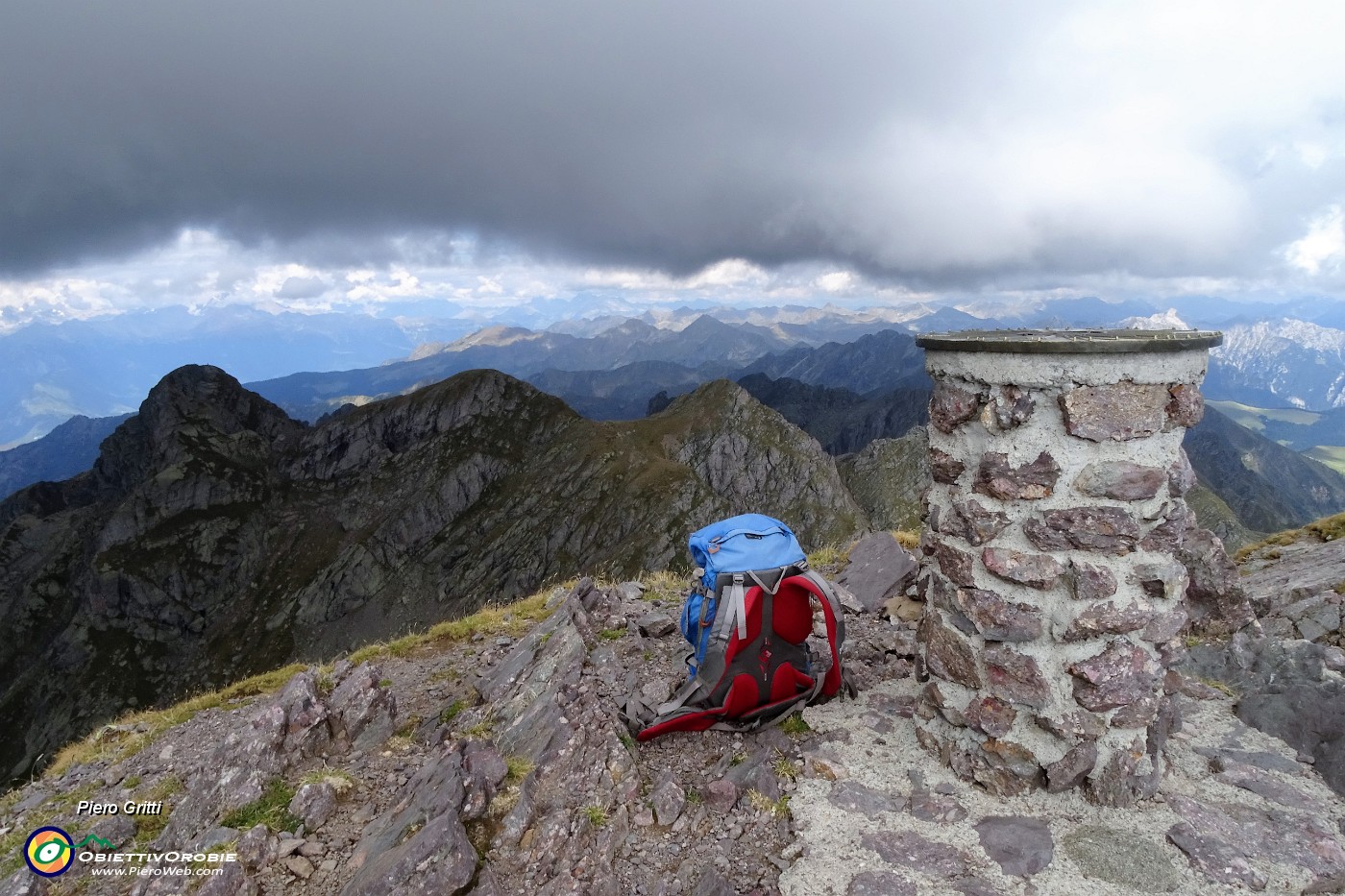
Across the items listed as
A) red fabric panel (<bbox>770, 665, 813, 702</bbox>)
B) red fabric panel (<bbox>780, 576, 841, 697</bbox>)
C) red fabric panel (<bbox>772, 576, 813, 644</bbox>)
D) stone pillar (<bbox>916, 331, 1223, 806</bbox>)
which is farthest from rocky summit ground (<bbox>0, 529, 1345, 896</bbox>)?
red fabric panel (<bbox>772, 576, 813, 644</bbox>)

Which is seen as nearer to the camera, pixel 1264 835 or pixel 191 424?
pixel 1264 835

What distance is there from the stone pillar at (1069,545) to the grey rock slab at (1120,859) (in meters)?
0.39

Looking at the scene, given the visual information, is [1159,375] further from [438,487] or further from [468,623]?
[438,487]

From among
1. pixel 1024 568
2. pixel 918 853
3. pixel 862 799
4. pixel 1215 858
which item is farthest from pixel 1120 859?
pixel 1024 568

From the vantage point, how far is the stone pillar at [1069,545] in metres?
4.94

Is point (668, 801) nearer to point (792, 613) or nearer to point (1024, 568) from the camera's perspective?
point (792, 613)

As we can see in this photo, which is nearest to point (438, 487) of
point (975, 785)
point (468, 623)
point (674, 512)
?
point (674, 512)

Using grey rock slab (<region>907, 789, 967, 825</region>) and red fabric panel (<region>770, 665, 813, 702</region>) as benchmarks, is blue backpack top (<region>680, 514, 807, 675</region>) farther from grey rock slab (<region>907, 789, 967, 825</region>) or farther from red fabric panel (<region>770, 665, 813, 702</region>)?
grey rock slab (<region>907, 789, 967, 825</region>)

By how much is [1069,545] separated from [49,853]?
9.60 metres

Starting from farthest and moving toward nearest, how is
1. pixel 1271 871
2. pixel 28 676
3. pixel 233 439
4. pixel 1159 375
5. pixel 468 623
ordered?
pixel 233 439 → pixel 28 676 → pixel 468 623 → pixel 1159 375 → pixel 1271 871

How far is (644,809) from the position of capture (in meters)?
5.61

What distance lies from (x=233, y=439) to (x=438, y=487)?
6396 centimetres

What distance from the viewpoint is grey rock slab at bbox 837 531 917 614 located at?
10492 mm

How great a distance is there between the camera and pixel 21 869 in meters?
5.66
